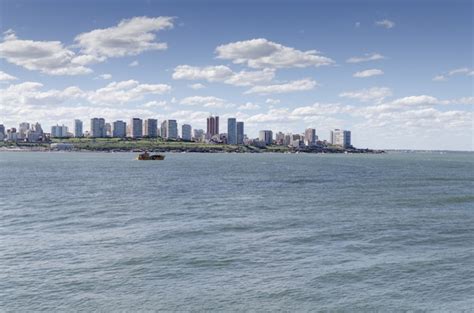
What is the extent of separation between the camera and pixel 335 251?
42.8m

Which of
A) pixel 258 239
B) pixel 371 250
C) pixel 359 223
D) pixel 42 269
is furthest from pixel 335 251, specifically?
pixel 42 269

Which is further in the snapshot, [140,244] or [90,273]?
[140,244]

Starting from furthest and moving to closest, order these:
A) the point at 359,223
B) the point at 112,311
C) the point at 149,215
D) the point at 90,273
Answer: the point at 149,215
the point at 359,223
the point at 90,273
the point at 112,311

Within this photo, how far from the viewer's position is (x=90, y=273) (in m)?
35.4

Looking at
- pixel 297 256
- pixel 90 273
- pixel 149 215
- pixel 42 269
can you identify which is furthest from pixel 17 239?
pixel 297 256

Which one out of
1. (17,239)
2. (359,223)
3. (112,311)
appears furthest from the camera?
(359,223)

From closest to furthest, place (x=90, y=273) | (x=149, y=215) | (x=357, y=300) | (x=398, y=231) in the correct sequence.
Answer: (x=357, y=300)
(x=90, y=273)
(x=398, y=231)
(x=149, y=215)

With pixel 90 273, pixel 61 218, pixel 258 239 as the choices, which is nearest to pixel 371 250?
pixel 258 239

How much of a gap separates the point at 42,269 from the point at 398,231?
123 ft

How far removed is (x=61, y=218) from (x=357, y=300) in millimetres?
43189

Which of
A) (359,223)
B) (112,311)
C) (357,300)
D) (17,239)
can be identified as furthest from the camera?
(359,223)

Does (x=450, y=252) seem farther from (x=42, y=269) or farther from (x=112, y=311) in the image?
(x=42, y=269)

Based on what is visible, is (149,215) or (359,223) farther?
(149,215)

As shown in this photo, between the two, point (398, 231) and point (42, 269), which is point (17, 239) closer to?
point (42, 269)
